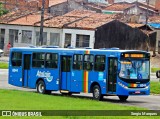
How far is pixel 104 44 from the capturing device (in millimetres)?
74000

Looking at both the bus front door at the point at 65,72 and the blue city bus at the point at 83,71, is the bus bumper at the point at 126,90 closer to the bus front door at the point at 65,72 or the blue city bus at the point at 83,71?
the blue city bus at the point at 83,71

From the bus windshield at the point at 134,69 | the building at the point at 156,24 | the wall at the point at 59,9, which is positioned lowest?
the bus windshield at the point at 134,69

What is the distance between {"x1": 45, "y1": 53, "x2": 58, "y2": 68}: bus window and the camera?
32.8 metres

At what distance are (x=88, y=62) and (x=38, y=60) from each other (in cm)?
398

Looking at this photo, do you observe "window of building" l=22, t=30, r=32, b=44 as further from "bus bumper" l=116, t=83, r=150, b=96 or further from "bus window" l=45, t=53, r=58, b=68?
"bus bumper" l=116, t=83, r=150, b=96

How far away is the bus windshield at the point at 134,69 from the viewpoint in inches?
1152

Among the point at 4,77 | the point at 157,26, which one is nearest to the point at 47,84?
the point at 4,77

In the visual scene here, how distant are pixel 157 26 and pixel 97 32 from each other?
17.3m

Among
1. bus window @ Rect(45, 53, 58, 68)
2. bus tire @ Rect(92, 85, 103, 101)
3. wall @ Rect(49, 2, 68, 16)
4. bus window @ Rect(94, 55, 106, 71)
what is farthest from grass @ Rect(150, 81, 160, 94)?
wall @ Rect(49, 2, 68, 16)

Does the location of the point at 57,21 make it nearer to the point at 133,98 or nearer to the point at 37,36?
the point at 37,36

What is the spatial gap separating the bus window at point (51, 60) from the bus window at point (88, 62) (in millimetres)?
2234

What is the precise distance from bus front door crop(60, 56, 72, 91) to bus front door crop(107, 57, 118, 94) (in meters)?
3.13

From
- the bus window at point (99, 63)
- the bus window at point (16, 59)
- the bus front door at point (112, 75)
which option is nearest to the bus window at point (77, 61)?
the bus window at point (99, 63)

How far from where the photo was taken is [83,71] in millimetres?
31125
